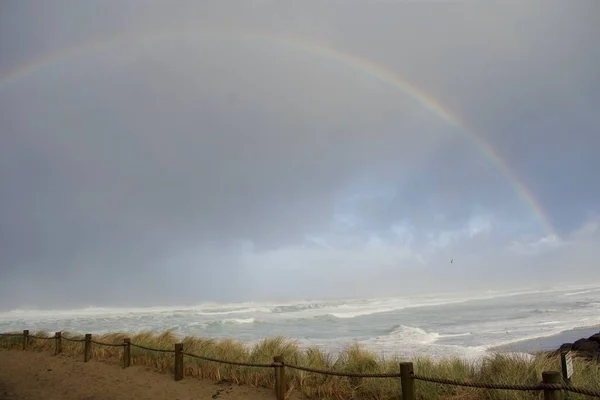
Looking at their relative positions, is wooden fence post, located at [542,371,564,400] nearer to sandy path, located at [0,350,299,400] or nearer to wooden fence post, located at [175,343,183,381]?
sandy path, located at [0,350,299,400]

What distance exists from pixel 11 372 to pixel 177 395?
7.40m

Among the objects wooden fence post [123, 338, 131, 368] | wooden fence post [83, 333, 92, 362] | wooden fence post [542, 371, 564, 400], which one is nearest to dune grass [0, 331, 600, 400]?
wooden fence post [123, 338, 131, 368]

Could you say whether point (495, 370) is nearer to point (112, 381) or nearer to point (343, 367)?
point (343, 367)

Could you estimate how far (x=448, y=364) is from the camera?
28.2ft

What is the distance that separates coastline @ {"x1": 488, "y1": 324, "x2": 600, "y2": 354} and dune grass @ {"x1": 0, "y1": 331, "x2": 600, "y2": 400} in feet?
27.2

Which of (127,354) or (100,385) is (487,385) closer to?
(100,385)

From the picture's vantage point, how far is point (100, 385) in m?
10.2

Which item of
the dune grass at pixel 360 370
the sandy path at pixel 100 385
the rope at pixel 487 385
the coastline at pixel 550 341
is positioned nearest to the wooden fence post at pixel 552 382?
the rope at pixel 487 385

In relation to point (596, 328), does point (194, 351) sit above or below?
above

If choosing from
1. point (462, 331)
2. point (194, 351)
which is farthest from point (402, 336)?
point (194, 351)

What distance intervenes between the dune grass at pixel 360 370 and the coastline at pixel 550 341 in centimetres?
829

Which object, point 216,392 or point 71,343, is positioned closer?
point 216,392

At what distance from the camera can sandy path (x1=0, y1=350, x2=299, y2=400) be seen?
882 centimetres

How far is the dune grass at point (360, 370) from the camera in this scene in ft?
22.3
